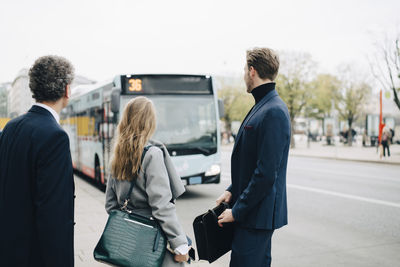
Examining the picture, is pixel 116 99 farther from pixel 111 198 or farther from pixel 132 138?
pixel 132 138

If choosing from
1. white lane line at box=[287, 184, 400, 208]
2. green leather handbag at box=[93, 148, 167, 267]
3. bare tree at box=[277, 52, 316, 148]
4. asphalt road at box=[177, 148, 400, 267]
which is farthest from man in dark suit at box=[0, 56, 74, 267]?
bare tree at box=[277, 52, 316, 148]

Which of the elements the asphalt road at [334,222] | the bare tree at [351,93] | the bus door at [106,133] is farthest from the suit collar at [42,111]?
the bare tree at [351,93]

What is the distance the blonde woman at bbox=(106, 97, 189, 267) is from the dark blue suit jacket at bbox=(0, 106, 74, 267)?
2.22ft

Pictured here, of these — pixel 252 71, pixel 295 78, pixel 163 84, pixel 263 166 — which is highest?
pixel 295 78

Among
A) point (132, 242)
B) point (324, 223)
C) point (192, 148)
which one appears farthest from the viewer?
point (192, 148)

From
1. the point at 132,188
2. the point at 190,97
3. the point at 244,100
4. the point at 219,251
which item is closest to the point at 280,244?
the point at 219,251

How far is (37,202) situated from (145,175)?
2.74ft

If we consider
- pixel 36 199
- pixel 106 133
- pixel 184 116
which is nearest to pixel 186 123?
pixel 184 116

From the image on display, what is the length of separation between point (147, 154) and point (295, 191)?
8957mm

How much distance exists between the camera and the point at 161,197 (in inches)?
105

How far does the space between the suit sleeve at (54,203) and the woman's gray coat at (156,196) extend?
68 cm

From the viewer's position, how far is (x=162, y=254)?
2.64 m

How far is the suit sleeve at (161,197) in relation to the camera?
2660 millimetres

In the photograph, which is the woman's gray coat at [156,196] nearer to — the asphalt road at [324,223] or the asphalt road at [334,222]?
the asphalt road at [324,223]
